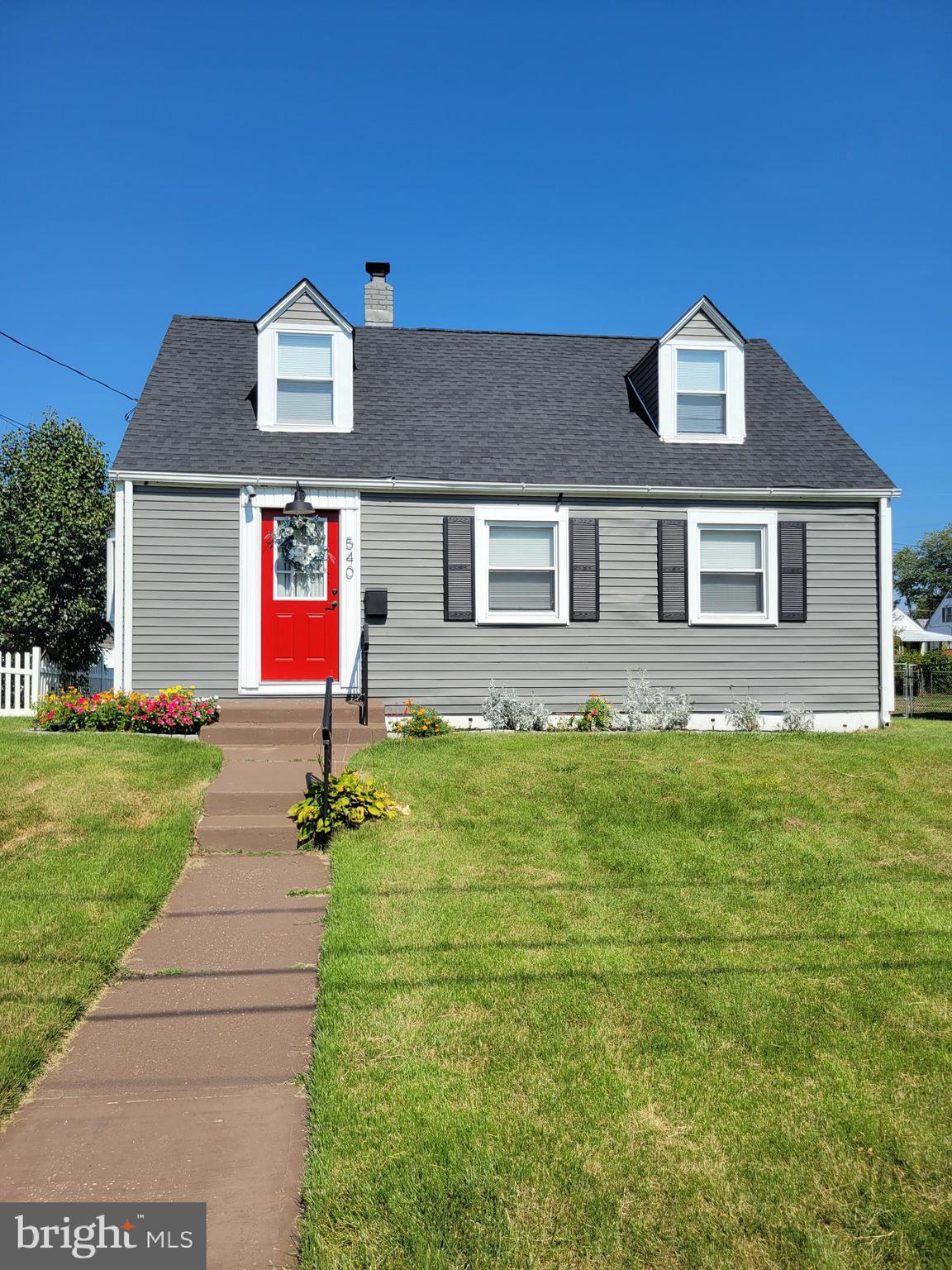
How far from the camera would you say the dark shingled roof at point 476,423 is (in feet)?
39.0

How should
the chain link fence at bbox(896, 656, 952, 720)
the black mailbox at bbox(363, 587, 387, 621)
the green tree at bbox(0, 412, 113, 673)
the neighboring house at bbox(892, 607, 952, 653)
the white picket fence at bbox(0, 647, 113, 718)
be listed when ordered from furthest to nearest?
1. the neighboring house at bbox(892, 607, 952, 653)
2. the chain link fence at bbox(896, 656, 952, 720)
3. the green tree at bbox(0, 412, 113, 673)
4. the white picket fence at bbox(0, 647, 113, 718)
5. the black mailbox at bbox(363, 587, 387, 621)

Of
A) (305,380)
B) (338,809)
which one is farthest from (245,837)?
(305,380)

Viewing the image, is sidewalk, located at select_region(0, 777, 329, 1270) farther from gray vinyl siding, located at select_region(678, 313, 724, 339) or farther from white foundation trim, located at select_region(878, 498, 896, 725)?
gray vinyl siding, located at select_region(678, 313, 724, 339)

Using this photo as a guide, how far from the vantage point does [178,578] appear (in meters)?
11.3

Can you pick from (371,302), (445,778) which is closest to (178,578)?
(445,778)

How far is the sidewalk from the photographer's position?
2914 mm

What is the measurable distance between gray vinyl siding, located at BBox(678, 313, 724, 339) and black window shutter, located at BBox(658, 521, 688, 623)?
2.90 meters

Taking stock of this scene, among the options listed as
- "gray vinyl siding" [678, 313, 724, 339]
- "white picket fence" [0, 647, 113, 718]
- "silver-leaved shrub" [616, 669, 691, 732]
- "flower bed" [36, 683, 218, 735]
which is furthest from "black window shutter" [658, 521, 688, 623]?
"white picket fence" [0, 647, 113, 718]

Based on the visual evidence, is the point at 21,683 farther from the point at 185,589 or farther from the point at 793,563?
the point at 793,563

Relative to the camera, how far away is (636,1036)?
12.8 ft

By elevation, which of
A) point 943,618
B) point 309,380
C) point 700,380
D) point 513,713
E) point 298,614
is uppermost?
point 700,380

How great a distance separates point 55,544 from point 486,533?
996 cm

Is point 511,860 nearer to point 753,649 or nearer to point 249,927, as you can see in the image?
point 249,927

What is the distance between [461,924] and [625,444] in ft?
30.6
